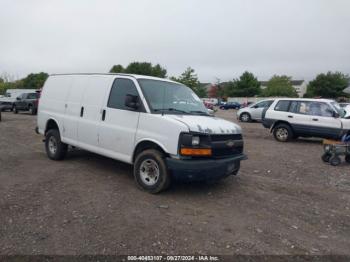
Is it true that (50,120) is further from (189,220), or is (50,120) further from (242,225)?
(242,225)

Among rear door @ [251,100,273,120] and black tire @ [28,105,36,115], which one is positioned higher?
rear door @ [251,100,273,120]

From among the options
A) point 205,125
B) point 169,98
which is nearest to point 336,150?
point 205,125

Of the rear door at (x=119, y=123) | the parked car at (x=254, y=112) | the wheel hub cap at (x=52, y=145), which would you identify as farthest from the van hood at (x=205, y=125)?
the parked car at (x=254, y=112)

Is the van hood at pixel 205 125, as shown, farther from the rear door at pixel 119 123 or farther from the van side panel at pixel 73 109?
the van side panel at pixel 73 109

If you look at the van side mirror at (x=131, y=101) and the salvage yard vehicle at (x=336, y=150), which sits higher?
the van side mirror at (x=131, y=101)

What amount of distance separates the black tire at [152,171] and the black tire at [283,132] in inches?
340

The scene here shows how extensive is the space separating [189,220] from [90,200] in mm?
1709

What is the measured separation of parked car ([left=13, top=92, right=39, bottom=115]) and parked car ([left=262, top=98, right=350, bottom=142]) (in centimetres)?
1851

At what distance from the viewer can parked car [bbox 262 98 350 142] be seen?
11.6m

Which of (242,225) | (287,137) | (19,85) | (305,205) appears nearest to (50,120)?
(242,225)

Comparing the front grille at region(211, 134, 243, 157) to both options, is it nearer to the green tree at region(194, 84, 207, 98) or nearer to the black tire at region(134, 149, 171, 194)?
the black tire at region(134, 149, 171, 194)

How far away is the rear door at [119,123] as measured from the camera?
5801mm

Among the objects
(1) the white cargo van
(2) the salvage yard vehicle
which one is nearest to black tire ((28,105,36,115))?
(1) the white cargo van

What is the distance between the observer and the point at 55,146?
7727 mm
